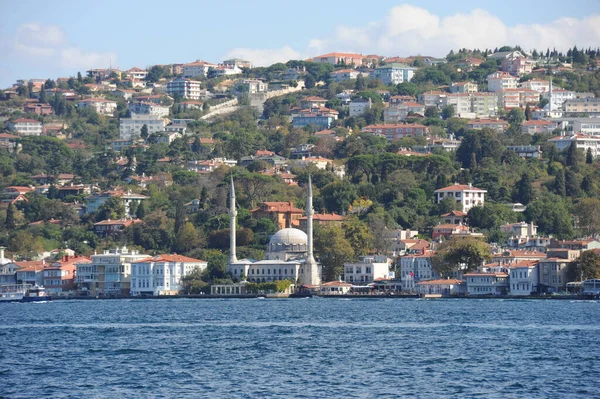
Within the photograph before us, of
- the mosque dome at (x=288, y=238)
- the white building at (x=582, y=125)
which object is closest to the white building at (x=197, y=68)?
the white building at (x=582, y=125)

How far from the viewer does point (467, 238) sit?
78812 mm

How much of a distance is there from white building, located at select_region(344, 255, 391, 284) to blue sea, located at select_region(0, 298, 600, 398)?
57.1 feet

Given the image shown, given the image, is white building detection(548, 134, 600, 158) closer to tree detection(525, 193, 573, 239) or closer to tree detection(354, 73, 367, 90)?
tree detection(525, 193, 573, 239)

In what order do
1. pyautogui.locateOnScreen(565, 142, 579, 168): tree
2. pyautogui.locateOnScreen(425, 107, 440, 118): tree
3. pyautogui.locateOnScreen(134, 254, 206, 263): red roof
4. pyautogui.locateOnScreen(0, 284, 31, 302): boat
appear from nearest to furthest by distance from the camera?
pyautogui.locateOnScreen(0, 284, 31, 302): boat < pyautogui.locateOnScreen(134, 254, 206, 263): red roof < pyautogui.locateOnScreen(565, 142, 579, 168): tree < pyautogui.locateOnScreen(425, 107, 440, 118): tree

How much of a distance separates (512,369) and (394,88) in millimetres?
112006

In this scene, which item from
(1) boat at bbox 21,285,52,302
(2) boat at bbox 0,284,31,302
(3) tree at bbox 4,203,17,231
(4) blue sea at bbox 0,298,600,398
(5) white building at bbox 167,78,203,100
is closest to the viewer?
(4) blue sea at bbox 0,298,600,398

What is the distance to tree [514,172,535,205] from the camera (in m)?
92.9

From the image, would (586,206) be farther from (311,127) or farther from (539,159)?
(311,127)

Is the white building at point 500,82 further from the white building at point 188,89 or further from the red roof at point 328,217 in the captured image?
the red roof at point 328,217

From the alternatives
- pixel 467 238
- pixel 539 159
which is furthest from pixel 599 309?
pixel 539 159

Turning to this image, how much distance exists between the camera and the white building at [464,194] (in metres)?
93.1

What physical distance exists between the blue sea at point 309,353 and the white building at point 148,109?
275 feet

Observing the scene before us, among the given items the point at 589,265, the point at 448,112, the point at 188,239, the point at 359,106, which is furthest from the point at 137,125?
the point at 589,265

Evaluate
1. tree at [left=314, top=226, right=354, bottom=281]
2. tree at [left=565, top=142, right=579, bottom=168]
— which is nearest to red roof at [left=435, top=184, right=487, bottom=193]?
tree at [left=565, top=142, right=579, bottom=168]
